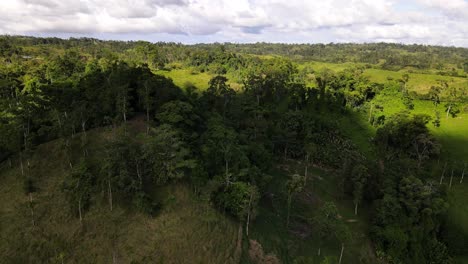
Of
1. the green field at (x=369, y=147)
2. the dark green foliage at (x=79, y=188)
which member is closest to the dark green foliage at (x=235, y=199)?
the green field at (x=369, y=147)

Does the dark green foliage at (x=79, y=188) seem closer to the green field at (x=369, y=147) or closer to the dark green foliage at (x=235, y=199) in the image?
the dark green foliage at (x=235, y=199)

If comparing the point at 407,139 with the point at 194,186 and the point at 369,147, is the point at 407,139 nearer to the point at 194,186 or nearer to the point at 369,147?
the point at 369,147

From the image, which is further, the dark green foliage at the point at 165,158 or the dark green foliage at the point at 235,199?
the dark green foliage at the point at 235,199

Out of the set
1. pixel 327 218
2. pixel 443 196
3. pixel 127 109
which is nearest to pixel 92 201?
pixel 127 109

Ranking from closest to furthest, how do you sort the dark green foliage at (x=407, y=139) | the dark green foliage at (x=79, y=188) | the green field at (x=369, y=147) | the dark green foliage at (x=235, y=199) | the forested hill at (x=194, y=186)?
the forested hill at (x=194, y=186), the dark green foliage at (x=79, y=188), the dark green foliage at (x=235, y=199), the green field at (x=369, y=147), the dark green foliage at (x=407, y=139)

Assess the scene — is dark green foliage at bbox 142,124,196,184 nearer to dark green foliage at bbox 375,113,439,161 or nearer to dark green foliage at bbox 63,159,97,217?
dark green foliage at bbox 63,159,97,217

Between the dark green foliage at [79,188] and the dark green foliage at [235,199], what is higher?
the dark green foliage at [79,188]

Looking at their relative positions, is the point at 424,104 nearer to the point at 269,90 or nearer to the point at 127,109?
the point at 269,90

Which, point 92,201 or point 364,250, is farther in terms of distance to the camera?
point 364,250

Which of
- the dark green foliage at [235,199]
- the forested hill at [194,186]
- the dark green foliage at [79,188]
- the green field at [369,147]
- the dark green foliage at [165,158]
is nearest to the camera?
the forested hill at [194,186]

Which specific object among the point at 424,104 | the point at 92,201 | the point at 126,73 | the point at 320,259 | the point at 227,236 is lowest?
the point at 320,259

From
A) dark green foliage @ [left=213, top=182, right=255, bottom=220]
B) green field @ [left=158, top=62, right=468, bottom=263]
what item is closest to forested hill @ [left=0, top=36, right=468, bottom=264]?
dark green foliage @ [left=213, top=182, right=255, bottom=220]
